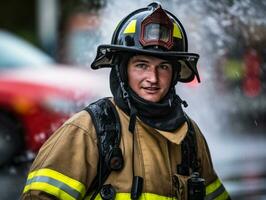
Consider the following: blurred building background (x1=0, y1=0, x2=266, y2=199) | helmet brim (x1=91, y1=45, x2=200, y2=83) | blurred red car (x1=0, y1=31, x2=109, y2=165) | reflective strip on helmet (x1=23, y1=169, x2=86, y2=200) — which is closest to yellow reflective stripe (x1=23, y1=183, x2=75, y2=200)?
reflective strip on helmet (x1=23, y1=169, x2=86, y2=200)

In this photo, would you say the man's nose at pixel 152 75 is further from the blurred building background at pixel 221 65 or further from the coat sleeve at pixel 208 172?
the blurred building background at pixel 221 65

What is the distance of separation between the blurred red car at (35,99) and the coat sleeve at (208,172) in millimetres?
4088

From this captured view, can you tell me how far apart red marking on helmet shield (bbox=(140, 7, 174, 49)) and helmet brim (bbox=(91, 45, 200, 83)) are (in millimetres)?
44

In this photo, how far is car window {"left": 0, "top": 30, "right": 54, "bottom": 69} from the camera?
965 centimetres

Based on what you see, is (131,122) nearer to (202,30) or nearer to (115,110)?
(115,110)

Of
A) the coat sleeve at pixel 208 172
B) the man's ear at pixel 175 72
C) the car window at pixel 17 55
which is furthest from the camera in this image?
the car window at pixel 17 55

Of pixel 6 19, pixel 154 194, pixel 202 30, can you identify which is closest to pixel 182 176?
pixel 154 194

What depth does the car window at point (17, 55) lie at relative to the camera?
965cm

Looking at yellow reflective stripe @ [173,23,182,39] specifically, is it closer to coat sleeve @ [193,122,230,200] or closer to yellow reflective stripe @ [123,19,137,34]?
yellow reflective stripe @ [123,19,137,34]

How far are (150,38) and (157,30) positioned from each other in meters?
0.05

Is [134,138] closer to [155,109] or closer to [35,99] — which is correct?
[155,109]

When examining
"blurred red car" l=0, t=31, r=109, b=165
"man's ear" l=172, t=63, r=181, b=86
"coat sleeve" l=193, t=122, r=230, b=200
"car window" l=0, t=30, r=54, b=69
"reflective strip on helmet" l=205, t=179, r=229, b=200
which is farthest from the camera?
"car window" l=0, t=30, r=54, b=69

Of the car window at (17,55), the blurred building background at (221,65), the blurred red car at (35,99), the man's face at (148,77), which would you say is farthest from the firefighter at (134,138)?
the car window at (17,55)

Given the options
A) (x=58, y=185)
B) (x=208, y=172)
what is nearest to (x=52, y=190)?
(x=58, y=185)
